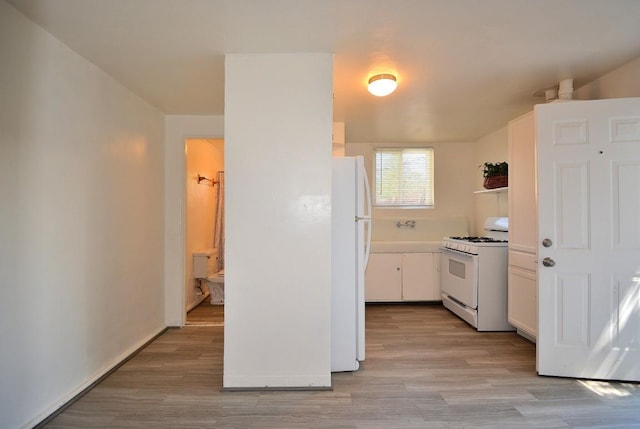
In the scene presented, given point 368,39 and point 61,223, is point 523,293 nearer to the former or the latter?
point 368,39

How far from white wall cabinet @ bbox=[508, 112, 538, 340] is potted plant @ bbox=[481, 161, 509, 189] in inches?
26.9

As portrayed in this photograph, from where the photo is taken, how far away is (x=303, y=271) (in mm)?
2277

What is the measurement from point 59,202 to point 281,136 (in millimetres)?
1454

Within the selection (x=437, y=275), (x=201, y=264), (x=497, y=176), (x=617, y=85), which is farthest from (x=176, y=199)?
(x=617, y=85)

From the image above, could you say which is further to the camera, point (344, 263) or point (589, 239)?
point (344, 263)

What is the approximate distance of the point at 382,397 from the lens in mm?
2182

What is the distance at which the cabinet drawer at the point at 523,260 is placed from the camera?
2914mm

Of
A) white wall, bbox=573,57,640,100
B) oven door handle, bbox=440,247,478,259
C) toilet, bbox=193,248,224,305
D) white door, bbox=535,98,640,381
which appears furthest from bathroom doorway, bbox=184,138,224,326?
white wall, bbox=573,57,640,100

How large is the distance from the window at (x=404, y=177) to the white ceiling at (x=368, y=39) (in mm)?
1943

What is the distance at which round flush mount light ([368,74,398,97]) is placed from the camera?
8.40 feet

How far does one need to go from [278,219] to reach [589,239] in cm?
218

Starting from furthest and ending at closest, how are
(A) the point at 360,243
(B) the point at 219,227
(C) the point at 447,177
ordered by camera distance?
(B) the point at 219,227, (C) the point at 447,177, (A) the point at 360,243

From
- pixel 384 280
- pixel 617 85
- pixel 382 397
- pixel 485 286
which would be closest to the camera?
pixel 382 397

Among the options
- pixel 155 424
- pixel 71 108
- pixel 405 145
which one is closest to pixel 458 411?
pixel 155 424
